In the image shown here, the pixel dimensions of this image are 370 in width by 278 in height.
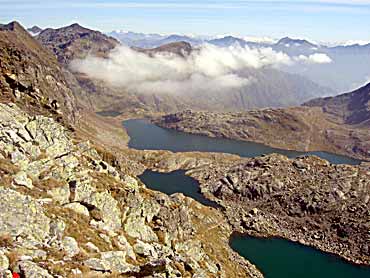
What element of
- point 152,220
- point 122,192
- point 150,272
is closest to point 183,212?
point 152,220

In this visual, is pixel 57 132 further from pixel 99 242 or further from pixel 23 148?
pixel 99 242

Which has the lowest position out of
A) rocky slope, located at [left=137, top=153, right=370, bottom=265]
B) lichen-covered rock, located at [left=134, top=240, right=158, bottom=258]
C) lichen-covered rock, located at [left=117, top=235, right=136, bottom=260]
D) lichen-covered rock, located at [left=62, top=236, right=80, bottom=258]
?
rocky slope, located at [left=137, top=153, right=370, bottom=265]

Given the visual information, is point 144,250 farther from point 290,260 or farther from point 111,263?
point 290,260

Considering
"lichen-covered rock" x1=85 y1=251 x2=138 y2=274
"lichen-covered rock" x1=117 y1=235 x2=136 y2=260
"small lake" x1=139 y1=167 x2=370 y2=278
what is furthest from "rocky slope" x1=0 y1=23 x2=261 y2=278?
"small lake" x1=139 y1=167 x2=370 y2=278

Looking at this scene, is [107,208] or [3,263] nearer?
[3,263]

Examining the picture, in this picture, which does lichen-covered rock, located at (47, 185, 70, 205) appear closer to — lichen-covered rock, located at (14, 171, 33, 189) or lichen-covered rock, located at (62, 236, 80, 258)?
lichen-covered rock, located at (14, 171, 33, 189)

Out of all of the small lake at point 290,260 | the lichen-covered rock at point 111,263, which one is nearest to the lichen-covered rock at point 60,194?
the lichen-covered rock at point 111,263

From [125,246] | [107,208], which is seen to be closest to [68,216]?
[125,246]

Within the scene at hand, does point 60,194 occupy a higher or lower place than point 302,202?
higher
